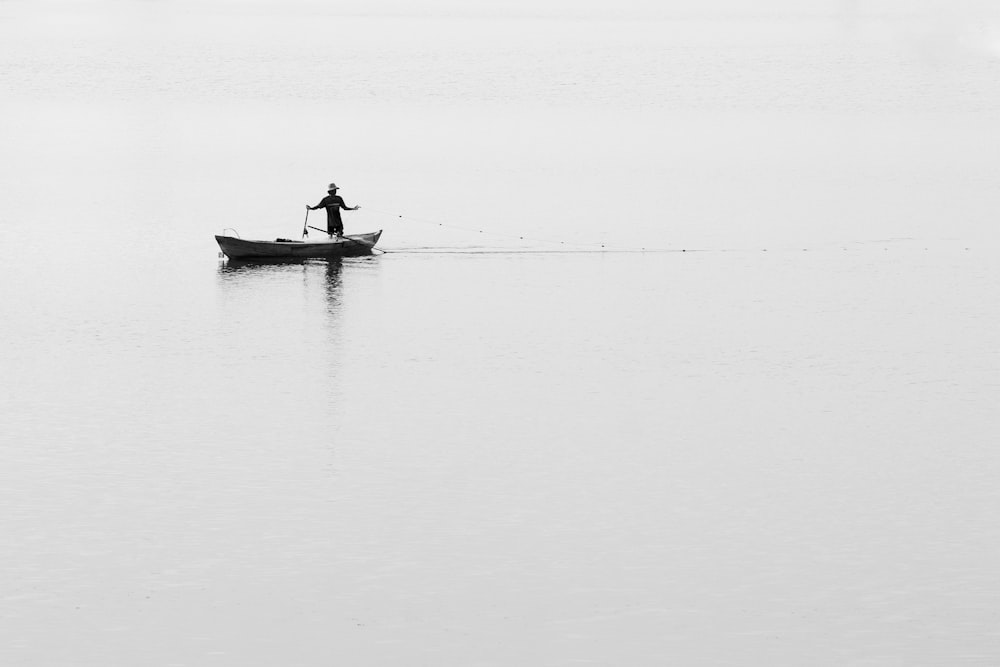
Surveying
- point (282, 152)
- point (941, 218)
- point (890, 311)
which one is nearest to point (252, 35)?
point (282, 152)

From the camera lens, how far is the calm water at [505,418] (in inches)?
750

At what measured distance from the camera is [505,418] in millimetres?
28516

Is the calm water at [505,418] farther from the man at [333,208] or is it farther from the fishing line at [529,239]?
the man at [333,208]

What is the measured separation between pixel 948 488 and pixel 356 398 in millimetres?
11497

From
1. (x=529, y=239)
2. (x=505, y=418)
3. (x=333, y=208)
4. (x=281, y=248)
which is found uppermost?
(x=333, y=208)

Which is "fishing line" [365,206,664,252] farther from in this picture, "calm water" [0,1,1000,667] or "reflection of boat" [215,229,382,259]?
"reflection of boat" [215,229,382,259]

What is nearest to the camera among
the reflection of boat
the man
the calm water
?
the calm water

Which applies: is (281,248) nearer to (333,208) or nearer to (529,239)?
(333,208)

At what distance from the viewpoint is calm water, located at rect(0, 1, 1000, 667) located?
19.1 meters

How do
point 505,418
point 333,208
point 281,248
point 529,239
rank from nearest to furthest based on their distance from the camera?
point 505,418 < point 333,208 < point 281,248 < point 529,239

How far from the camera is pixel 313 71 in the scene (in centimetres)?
13212

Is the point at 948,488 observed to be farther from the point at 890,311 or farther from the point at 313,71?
the point at 313,71

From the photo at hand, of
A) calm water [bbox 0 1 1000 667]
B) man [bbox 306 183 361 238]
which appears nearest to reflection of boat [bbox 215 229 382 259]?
man [bbox 306 183 361 238]

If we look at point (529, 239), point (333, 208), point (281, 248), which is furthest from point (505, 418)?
point (529, 239)
